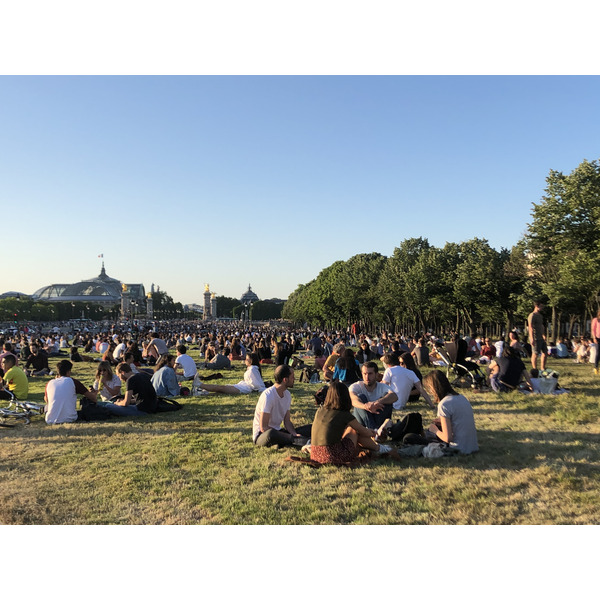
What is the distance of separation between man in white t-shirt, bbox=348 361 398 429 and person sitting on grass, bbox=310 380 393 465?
1.36 m

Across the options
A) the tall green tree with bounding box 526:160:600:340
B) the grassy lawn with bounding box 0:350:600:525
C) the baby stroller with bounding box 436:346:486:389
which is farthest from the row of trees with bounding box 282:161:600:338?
the grassy lawn with bounding box 0:350:600:525

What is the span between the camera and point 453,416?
689 cm

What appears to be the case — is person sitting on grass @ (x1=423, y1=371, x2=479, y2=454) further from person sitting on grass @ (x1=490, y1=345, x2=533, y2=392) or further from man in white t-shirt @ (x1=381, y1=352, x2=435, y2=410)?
person sitting on grass @ (x1=490, y1=345, x2=533, y2=392)

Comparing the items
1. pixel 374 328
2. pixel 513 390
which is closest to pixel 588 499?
pixel 513 390

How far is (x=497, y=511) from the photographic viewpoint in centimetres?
486

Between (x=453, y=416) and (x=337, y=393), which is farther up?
(x=337, y=393)

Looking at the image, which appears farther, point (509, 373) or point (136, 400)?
point (509, 373)

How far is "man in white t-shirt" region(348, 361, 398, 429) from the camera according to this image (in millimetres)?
7996

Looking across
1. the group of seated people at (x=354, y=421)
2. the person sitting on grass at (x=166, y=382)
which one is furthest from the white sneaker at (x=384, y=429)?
the person sitting on grass at (x=166, y=382)

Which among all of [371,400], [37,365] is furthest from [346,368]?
[37,365]

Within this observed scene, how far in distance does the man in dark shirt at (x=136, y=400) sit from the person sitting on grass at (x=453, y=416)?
6.34 meters

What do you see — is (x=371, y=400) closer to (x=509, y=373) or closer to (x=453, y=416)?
(x=453, y=416)

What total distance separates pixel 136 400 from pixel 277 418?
13.8 ft

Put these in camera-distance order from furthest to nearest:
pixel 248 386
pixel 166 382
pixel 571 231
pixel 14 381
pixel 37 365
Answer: pixel 571 231 → pixel 37 365 → pixel 248 386 → pixel 166 382 → pixel 14 381
